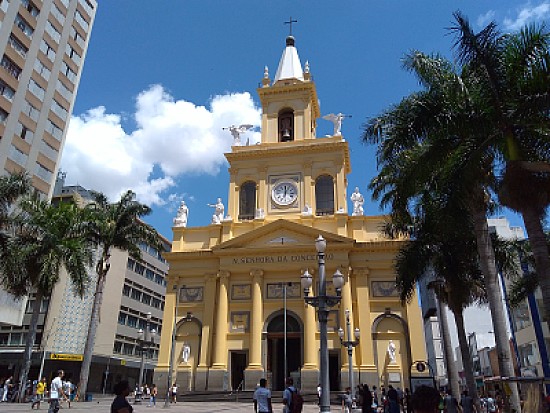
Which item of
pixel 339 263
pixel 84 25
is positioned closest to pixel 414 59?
pixel 339 263

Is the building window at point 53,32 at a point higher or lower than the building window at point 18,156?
higher

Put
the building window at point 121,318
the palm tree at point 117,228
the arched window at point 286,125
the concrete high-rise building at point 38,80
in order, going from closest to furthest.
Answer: the palm tree at point 117,228 < the concrete high-rise building at point 38,80 < the arched window at point 286,125 < the building window at point 121,318

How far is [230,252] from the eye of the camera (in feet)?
113

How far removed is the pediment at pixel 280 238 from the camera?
33125 mm

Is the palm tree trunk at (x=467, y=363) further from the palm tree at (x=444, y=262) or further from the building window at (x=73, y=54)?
the building window at (x=73, y=54)

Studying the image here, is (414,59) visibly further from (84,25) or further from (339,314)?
(84,25)

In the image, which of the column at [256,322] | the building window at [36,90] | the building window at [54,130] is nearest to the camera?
the column at [256,322]

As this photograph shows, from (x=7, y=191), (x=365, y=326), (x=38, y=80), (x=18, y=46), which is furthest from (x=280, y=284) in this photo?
(x=18, y=46)

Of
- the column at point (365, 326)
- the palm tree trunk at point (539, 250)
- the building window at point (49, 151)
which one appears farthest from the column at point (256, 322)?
the palm tree trunk at point (539, 250)

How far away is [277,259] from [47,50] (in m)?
29.1

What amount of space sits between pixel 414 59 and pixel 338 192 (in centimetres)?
→ 2204

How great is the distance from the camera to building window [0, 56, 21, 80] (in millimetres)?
36763

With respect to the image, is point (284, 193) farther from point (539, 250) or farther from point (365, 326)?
point (539, 250)

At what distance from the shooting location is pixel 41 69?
4081 cm
